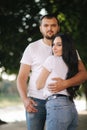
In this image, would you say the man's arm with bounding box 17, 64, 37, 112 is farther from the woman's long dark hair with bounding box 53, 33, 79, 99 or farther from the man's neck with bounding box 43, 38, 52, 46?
the woman's long dark hair with bounding box 53, 33, 79, 99

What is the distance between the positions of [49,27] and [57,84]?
65 centimetres

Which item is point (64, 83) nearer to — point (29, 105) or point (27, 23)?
point (29, 105)

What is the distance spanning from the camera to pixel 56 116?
10.5 feet

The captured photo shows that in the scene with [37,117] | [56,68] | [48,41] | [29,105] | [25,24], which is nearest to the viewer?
[56,68]

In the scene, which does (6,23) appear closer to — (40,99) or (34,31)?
(34,31)

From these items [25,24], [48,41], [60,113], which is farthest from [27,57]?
[25,24]

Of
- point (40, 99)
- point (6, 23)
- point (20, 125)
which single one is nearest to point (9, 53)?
point (6, 23)

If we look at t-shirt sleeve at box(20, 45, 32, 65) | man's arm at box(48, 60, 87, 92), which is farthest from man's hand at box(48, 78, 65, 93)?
t-shirt sleeve at box(20, 45, 32, 65)

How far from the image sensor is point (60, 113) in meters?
3.19

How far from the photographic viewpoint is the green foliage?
1123 cm

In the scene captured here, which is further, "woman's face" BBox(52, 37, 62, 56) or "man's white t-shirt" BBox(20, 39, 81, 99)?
"man's white t-shirt" BBox(20, 39, 81, 99)

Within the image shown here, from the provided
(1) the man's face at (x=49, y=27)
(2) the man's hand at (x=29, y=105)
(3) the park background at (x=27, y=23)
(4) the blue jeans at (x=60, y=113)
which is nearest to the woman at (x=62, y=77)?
(4) the blue jeans at (x=60, y=113)

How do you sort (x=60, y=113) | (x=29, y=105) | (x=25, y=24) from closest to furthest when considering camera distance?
(x=60, y=113), (x=29, y=105), (x=25, y=24)

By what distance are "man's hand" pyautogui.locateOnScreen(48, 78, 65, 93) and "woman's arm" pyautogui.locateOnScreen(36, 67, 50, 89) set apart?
0.08 meters
